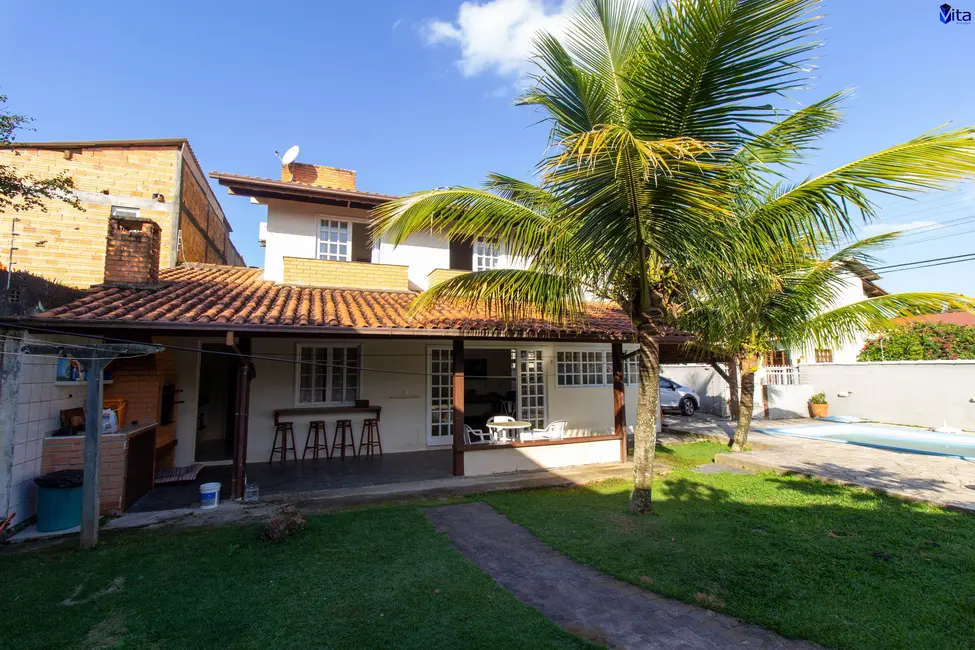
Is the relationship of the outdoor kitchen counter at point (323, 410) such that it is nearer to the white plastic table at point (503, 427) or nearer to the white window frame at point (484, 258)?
the white plastic table at point (503, 427)

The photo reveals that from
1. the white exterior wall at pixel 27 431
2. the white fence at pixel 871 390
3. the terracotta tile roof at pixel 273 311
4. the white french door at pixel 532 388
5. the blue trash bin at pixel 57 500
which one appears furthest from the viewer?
the white fence at pixel 871 390

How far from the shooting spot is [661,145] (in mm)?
4164

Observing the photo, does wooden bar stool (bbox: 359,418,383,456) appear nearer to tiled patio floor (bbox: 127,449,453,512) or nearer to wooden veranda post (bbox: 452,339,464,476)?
tiled patio floor (bbox: 127,449,453,512)

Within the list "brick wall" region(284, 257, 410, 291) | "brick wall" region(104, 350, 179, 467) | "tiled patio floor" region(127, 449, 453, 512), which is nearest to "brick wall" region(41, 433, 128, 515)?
"tiled patio floor" region(127, 449, 453, 512)

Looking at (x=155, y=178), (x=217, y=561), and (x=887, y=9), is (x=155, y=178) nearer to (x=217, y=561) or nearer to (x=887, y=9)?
(x=217, y=561)

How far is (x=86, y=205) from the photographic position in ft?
38.0

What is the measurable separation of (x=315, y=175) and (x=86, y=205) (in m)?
5.61

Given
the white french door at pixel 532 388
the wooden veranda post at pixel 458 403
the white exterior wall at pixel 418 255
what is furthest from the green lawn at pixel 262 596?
the white exterior wall at pixel 418 255

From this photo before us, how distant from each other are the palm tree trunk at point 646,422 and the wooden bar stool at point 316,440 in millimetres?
6983

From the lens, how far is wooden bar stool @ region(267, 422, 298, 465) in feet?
32.7

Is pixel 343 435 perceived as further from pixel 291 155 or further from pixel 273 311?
pixel 291 155

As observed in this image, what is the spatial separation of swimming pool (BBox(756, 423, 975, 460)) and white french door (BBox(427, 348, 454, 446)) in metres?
10.6

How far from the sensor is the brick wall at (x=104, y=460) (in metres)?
6.34

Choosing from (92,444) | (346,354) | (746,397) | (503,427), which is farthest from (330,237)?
(746,397)
